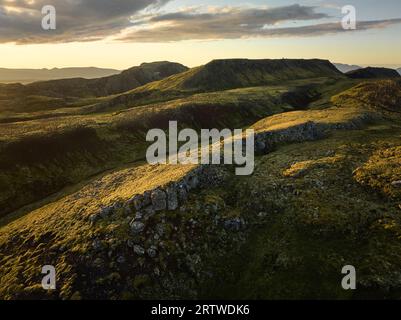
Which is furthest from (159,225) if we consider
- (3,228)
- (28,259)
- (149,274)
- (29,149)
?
(29,149)

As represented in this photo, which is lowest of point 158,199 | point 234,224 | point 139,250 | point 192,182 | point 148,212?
point 139,250

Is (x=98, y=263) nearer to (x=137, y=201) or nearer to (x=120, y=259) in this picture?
(x=120, y=259)

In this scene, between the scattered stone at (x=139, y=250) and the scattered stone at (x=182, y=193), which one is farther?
the scattered stone at (x=182, y=193)

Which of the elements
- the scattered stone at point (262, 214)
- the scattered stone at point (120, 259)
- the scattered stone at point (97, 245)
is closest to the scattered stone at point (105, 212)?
the scattered stone at point (97, 245)

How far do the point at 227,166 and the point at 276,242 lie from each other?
1693 cm

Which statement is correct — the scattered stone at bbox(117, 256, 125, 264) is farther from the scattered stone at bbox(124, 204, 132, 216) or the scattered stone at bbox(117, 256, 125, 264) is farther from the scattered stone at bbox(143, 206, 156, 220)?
the scattered stone at bbox(124, 204, 132, 216)

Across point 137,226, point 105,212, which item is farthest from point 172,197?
point 105,212

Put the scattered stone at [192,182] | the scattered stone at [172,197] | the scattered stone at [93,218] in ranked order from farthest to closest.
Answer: the scattered stone at [192,182] → the scattered stone at [172,197] → the scattered stone at [93,218]

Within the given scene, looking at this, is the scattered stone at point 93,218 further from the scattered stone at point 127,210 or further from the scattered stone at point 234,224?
the scattered stone at point 234,224

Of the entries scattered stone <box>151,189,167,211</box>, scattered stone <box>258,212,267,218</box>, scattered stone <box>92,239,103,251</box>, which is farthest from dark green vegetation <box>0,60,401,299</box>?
scattered stone <box>151,189,167,211</box>

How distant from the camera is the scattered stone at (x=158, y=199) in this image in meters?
43.2

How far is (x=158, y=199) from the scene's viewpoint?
43.7 m

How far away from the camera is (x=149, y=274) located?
118 ft
